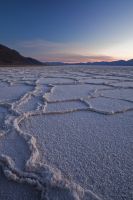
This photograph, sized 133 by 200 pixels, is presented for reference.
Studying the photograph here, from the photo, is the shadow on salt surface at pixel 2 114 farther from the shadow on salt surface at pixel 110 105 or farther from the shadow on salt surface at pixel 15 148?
the shadow on salt surface at pixel 110 105

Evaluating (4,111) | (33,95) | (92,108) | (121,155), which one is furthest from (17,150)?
(33,95)

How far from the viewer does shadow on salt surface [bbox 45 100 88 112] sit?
1919 millimetres

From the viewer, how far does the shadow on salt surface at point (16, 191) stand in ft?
2.54

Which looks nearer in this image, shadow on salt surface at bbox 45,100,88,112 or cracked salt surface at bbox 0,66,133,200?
cracked salt surface at bbox 0,66,133,200

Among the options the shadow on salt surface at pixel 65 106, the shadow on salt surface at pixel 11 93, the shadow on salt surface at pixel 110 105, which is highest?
the shadow on salt surface at pixel 110 105

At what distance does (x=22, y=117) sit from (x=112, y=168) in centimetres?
87

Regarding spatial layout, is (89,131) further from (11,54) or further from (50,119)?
(11,54)

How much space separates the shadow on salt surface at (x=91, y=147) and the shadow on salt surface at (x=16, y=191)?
0.17 metres

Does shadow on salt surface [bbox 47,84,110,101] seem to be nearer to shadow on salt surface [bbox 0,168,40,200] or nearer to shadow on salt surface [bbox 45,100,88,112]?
shadow on salt surface [bbox 45,100,88,112]

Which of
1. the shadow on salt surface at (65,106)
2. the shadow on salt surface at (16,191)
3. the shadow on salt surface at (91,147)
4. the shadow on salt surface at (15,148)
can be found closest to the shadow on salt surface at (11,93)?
the shadow on salt surface at (65,106)

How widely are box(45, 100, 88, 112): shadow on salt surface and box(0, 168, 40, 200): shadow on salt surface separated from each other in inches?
42.4

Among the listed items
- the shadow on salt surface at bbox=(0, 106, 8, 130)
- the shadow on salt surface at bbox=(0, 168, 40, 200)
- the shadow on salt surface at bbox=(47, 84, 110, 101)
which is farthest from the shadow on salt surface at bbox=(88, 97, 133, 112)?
the shadow on salt surface at bbox=(0, 168, 40, 200)

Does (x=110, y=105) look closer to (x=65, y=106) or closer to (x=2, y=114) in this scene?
(x=65, y=106)

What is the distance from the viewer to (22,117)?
1.61 metres
